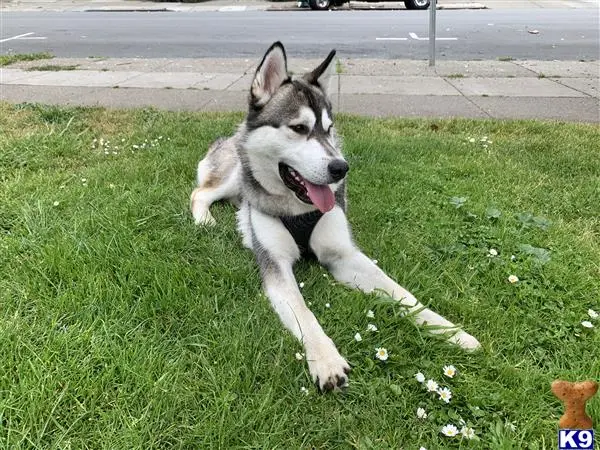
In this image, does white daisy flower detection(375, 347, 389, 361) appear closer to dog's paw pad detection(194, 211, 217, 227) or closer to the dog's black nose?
the dog's black nose

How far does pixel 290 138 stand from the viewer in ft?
9.77

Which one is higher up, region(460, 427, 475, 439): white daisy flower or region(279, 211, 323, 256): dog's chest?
region(279, 211, 323, 256): dog's chest

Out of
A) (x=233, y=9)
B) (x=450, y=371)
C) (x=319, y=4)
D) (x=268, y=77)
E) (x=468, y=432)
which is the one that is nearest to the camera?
(x=468, y=432)

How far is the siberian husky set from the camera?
2.79 metres

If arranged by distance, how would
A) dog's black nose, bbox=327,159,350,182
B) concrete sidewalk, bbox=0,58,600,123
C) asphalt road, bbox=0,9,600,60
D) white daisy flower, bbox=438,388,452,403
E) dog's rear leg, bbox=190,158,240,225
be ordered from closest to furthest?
white daisy flower, bbox=438,388,452,403 < dog's black nose, bbox=327,159,350,182 < dog's rear leg, bbox=190,158,240,225 < concrete sidewalk, bbox=0,58,600,123 < asphalt road, bbox=0,9,600,60

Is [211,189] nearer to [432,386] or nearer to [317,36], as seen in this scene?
[432,386]

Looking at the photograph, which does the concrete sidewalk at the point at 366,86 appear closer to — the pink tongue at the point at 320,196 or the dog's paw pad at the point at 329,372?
the pink tongue at the point at 320,196

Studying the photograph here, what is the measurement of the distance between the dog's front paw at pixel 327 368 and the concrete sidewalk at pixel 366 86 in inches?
193

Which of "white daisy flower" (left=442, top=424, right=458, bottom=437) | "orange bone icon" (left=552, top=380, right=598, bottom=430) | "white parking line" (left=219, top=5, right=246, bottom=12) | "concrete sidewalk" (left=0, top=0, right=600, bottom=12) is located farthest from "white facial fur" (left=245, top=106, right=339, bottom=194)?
"white parking line" (left=219, top=5, right=246, bottom=12)

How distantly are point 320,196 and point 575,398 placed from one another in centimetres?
195

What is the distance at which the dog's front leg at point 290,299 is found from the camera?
7.11ft

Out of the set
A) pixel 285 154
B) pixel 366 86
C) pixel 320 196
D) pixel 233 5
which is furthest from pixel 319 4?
pixel 320 196

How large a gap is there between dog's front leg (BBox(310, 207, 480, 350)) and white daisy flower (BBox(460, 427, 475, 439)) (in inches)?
19.9

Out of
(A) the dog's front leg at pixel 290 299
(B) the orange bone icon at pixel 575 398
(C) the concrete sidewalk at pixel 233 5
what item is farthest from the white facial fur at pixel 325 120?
(C) the concrete sidewalk at pixel 233 5
